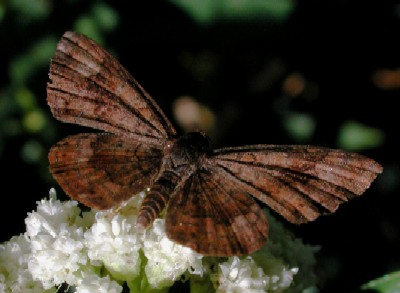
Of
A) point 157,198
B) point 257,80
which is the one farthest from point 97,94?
point 257,80

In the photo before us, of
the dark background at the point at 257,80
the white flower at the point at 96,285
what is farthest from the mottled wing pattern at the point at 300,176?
the dark background at the point at 257,80

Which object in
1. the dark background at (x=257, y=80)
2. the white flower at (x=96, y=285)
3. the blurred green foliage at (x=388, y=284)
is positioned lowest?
the blurred green foliage at (x=388, y=284)

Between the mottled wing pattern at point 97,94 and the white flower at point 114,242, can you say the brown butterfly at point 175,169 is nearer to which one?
the mottled wing pattern at point 97,94

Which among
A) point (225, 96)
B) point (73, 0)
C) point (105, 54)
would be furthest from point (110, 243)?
point (225, 96)

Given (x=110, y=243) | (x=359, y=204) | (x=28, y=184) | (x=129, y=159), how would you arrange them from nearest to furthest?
(x=110, y=243) < (x=129, y=159) < (x=28, y=184) < (x=359, y=204)

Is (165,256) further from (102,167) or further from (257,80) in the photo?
(257,80)

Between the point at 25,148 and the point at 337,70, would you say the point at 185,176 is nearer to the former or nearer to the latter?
the point at 25,148

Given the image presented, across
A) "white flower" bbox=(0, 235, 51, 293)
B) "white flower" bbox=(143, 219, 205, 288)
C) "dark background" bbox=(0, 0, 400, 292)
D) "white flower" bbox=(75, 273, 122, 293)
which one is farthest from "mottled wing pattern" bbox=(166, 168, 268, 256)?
"dark background" bbox=(0, 0, 400, 292)
